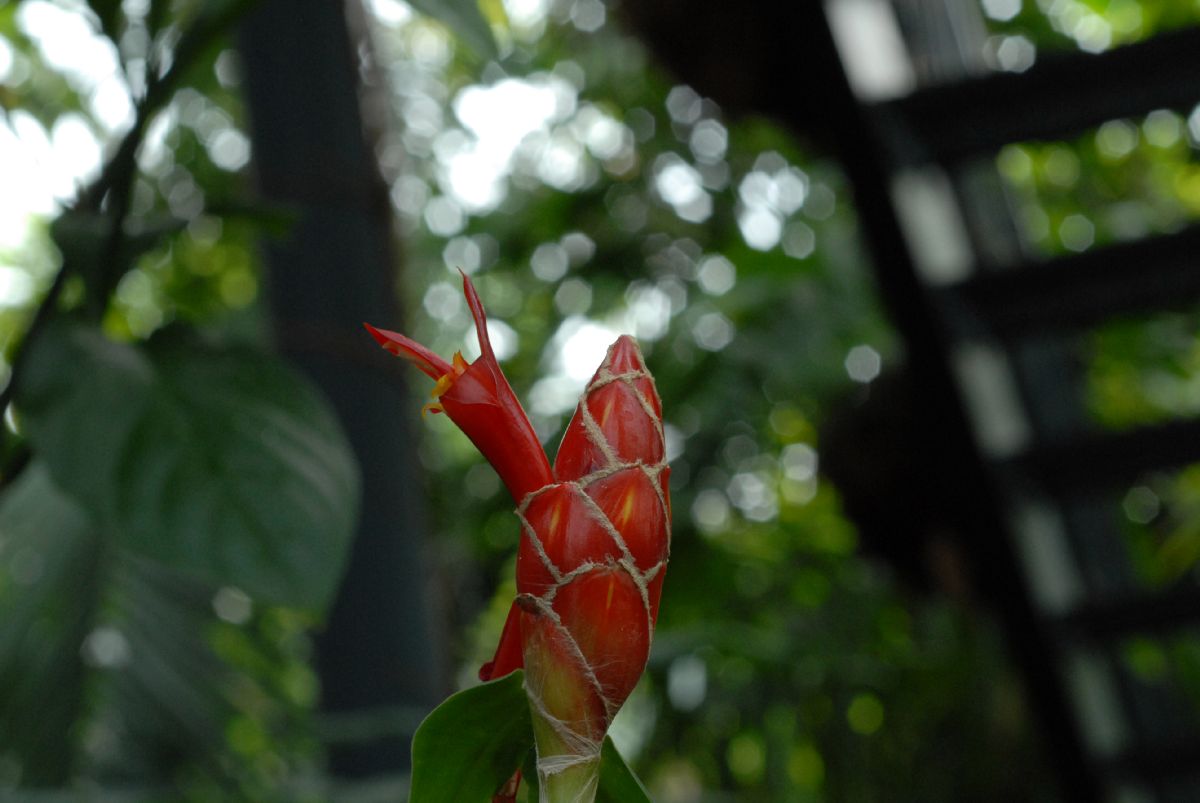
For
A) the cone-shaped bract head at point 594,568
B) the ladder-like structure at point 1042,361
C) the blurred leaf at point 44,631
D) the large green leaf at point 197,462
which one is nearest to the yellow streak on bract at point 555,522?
the cone-shaped bract head at point 594,568

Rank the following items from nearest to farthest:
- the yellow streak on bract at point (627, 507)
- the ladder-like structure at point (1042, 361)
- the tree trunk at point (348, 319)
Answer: the yellow streak on bract at point (627, 507), the tree trunk at point (348, 319), the ladder-like structure at point (1042, 361)

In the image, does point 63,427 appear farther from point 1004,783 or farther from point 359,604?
point 1004,783

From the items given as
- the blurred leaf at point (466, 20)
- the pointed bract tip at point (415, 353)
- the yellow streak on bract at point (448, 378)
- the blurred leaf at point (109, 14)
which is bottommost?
the yellow streak on bract at point (448, 378)

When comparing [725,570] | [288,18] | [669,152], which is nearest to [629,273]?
[669,152]

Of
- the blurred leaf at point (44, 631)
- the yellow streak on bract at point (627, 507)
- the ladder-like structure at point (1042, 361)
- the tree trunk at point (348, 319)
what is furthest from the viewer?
the ladder-like structure at point (1042, 361)

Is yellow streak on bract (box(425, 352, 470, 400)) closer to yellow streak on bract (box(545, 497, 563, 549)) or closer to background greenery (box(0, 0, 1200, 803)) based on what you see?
yellow streak on bract (box(545, 497, 563, 549))

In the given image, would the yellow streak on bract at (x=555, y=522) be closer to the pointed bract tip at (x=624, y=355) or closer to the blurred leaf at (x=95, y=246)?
the pointed bract tip at (x=624, y=355)

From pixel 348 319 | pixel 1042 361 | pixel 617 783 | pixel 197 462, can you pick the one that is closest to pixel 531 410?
pixel 1042 361
